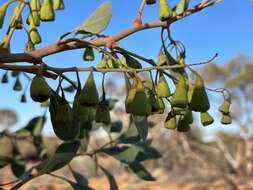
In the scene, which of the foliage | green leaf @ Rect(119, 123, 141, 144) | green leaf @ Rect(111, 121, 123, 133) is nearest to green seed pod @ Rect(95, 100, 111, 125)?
the foliage

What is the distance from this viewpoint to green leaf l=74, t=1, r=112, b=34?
3.21 feet

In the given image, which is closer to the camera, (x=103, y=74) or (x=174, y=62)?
(x=103, y=74)

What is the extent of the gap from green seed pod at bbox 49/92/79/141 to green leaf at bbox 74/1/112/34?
0.44ft

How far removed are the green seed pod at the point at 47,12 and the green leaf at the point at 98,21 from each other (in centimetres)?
6

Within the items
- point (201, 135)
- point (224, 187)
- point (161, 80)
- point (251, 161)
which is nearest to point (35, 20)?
point (161, 80)

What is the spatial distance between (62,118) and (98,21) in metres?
0.20

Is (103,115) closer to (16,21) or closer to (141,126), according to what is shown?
(141,126)

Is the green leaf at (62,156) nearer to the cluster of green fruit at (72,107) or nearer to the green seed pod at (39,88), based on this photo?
the cluster of green fruit at (72,107)

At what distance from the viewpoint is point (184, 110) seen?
860 mm

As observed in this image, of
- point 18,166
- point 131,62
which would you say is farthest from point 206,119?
point 18,166

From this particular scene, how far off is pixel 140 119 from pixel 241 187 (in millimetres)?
9618

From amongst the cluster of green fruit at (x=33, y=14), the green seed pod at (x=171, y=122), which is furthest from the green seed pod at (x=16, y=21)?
the green seed pod at (x=171, y=122)

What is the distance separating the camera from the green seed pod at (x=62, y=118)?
0.93 metres

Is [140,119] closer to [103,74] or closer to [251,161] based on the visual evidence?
[103,74]
